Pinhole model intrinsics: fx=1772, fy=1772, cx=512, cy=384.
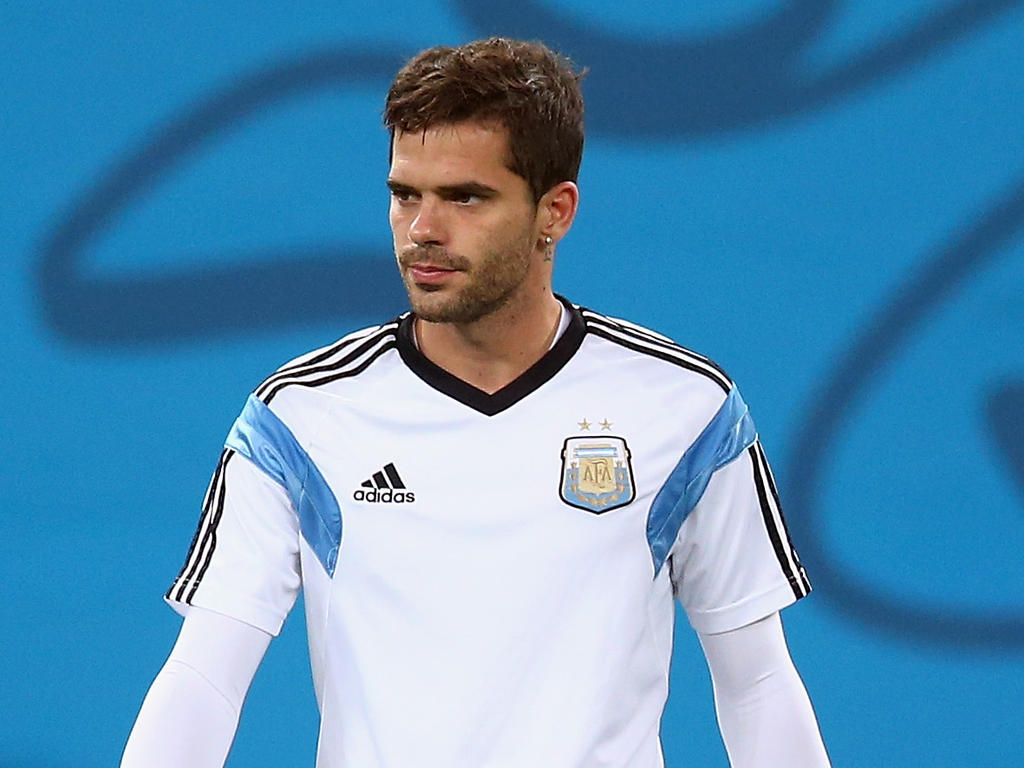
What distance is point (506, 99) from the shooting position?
1.57m

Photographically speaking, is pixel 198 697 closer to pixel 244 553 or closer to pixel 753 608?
pixel 244 553

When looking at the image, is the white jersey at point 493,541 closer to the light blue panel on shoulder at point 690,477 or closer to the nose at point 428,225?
the light blue panel on shoulder at point 690,477

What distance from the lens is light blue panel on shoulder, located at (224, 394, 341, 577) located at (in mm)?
1597

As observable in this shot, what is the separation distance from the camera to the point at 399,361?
1.67 metres

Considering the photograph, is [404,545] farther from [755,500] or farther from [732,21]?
[732,21]

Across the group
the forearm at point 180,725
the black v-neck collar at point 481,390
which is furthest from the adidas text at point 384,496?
the forearm at point 180,725

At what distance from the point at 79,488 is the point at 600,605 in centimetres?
127

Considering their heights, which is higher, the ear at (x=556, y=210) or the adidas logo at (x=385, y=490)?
the ear at (x=556, y=210)

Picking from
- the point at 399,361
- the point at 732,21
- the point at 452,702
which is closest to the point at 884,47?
the point at 732,21

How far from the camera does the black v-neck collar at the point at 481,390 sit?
1.64 metres

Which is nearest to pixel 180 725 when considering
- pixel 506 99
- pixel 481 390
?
pixel 481 390

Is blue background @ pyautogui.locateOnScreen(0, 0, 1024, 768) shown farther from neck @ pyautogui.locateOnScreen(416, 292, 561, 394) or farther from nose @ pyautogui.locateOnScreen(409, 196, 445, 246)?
nose @ pyautogui.locateOnScreen(409, 196, 445, 246)

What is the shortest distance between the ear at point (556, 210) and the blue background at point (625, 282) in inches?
39.0

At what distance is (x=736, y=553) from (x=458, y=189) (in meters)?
0.43
